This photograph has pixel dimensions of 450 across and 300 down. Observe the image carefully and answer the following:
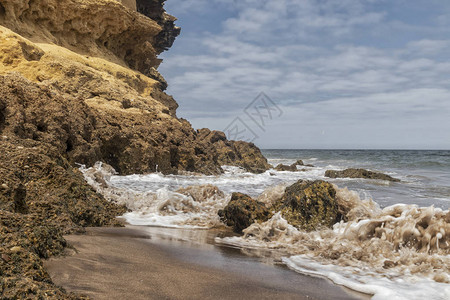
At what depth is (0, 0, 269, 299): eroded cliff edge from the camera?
2307 mm

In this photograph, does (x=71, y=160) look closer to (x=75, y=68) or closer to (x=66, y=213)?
(x=66, y=213)

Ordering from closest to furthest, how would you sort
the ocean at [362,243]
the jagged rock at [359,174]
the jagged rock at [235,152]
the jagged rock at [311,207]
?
the ocean at [362,243]
the jagged rock at [311,207]
the jagged rock at [359,174]
the jagged rock at [235,152]

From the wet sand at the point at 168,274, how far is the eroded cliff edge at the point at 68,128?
0.82ft

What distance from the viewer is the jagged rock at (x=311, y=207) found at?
15.3 feet

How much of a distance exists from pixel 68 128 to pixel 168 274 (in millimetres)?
6679

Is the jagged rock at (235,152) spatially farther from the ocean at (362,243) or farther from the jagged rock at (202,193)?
the ocean at (362,243)

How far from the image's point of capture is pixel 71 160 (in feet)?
26.1

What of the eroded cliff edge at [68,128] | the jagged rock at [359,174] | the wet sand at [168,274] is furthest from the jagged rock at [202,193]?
the jagged rock at [359,174]

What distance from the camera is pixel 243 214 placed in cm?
482

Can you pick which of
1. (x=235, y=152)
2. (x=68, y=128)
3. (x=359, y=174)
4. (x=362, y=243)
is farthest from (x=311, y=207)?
(x=235, y=152)

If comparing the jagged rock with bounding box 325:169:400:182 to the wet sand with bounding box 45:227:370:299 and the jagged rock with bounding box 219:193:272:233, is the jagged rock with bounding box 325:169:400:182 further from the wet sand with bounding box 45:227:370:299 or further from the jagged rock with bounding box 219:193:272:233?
the wet sand with bounding box 45:227:370:299

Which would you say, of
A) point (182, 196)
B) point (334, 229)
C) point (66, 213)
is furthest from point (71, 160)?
point (334, 229)

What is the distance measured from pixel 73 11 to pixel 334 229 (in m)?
17.3

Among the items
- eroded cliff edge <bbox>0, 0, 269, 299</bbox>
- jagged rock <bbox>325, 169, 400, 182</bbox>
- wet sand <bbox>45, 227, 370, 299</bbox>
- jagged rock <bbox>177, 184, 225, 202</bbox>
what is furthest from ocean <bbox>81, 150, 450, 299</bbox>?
jagged rock <bbox>325, 169, 400, 182</bbox>
